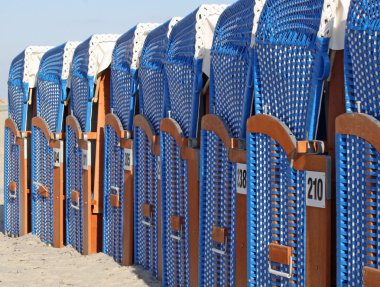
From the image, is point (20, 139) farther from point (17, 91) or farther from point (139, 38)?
point (139, 38)

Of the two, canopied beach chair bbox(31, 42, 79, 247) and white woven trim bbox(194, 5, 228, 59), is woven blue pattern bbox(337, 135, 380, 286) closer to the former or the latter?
white woven trim bbox(194, 5, 228, 59)

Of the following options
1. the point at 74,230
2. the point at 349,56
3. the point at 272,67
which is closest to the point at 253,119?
the point at 272,67

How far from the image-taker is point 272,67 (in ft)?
20.3

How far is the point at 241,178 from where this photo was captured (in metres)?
6.72

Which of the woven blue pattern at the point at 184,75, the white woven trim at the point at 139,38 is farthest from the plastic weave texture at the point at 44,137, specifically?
the woven blue pattern at the point at 184,75

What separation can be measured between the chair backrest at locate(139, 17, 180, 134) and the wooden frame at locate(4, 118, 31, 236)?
381cm

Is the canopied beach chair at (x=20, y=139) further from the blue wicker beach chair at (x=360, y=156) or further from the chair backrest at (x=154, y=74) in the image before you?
the blue wicker beach chair at (x=360, y=156)

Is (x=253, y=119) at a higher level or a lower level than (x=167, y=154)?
higher

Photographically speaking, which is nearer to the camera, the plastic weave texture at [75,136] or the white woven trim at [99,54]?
the white woven trim at [99,54]

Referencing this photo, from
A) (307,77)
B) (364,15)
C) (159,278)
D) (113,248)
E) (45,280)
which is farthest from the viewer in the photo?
(113,248)

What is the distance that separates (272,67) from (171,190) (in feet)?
7.87

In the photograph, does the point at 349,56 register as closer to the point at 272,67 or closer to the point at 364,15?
the point at 364,15

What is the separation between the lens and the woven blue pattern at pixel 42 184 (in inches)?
471

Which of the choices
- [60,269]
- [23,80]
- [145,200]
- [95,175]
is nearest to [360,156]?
[145,200]
